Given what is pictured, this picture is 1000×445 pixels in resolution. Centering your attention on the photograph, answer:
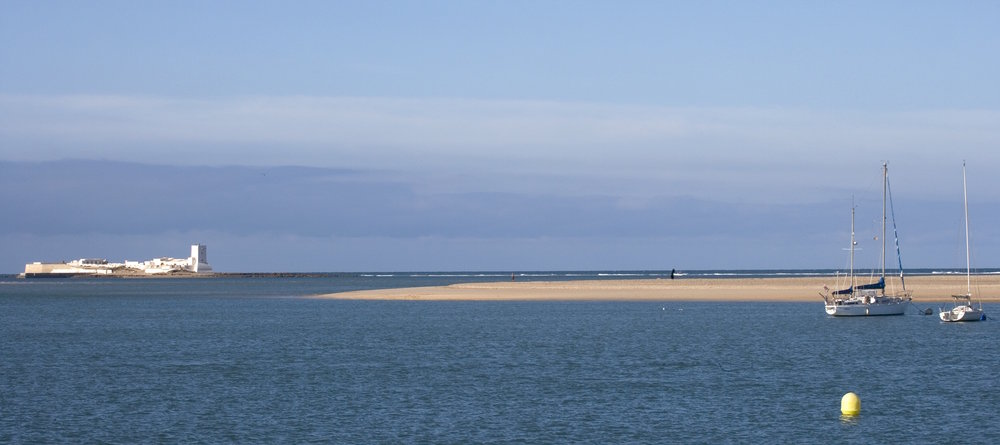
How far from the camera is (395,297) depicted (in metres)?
125

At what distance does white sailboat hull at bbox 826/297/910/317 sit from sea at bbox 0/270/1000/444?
1651 mm

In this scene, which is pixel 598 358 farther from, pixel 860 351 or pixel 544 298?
pixel 544 298

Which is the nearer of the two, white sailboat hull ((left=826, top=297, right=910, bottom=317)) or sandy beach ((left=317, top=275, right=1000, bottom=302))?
white sailboat hull ((left=826, top=297, right=910, bottom=317))

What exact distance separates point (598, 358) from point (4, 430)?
26.2 metres

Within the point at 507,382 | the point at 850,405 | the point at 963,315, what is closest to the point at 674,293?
the point at 963,315

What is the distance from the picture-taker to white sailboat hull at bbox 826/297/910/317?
78750mm

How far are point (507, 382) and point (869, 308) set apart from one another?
43790mm

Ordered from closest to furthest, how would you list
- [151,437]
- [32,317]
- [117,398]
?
[151,437] < [117,398] < [32,317]

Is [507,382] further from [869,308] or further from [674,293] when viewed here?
[674,293]

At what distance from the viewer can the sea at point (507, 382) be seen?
33.1 m

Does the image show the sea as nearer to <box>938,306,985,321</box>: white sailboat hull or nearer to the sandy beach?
<box>938,306,985,321</box>: white sailboat hull

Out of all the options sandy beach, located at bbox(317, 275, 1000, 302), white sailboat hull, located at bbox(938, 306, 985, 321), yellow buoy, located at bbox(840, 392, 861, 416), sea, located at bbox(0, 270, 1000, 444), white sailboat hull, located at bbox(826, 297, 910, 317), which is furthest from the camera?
sandy beach, located at bbox(317, 275, 1000, 302)

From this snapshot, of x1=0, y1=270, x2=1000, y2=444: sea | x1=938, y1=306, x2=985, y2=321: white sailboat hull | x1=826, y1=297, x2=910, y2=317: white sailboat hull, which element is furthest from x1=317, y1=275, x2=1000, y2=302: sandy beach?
x1=0, y1=270, x2=1000, y2=444: sea

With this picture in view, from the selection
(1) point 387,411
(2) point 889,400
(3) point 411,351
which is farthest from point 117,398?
(2) point 889,400
